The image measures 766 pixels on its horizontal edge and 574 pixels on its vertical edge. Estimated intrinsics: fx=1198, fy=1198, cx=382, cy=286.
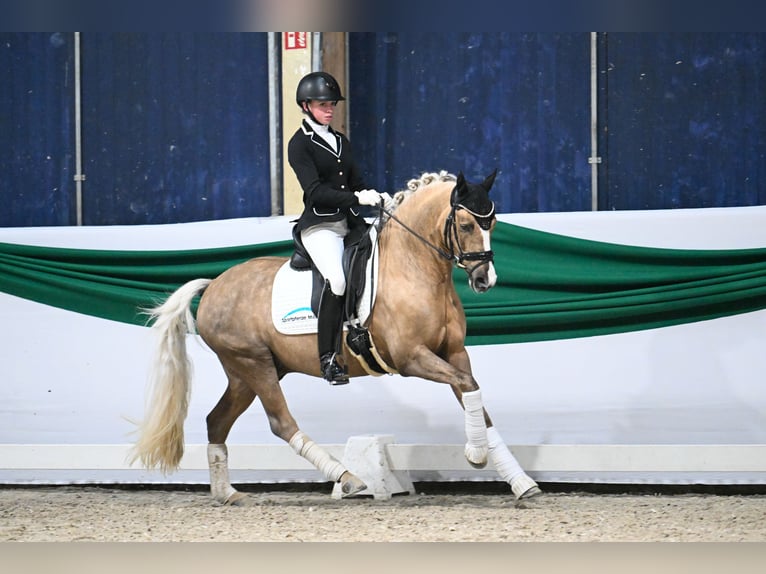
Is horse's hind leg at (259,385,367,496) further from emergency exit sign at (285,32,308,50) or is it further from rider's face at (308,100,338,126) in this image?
emergency exit sign at (285,32,308,50)

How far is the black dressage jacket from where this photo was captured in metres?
4.82

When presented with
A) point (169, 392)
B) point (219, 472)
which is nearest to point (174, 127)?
point (169, 392)

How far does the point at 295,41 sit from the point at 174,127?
91 cm

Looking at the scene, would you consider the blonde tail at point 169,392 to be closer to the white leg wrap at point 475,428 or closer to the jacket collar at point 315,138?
the jacket collar at point 315,138

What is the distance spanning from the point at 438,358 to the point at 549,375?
40.7 inches

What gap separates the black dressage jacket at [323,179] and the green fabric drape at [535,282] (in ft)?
2.85

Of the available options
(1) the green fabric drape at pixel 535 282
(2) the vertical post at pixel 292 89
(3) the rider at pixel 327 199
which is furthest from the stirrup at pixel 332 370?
(2) the vertical post at pixel 292 89

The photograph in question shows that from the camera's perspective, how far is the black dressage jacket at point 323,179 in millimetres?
4820

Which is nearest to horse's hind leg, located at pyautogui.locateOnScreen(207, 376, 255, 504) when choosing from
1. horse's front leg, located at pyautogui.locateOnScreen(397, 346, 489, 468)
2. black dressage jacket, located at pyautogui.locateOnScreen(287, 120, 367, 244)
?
black dressage jacket, located at pyautogui.locateOnScreen(287, 120, 367, 244)

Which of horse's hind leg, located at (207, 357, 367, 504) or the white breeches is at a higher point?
the white breeches

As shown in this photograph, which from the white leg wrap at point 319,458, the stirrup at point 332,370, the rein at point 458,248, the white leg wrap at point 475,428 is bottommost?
the white leg wrap at point 319,458

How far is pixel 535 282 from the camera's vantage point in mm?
5621

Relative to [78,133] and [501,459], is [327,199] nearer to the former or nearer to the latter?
[501,459]

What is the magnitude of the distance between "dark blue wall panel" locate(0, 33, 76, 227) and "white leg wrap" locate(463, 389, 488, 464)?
10.2 ft
